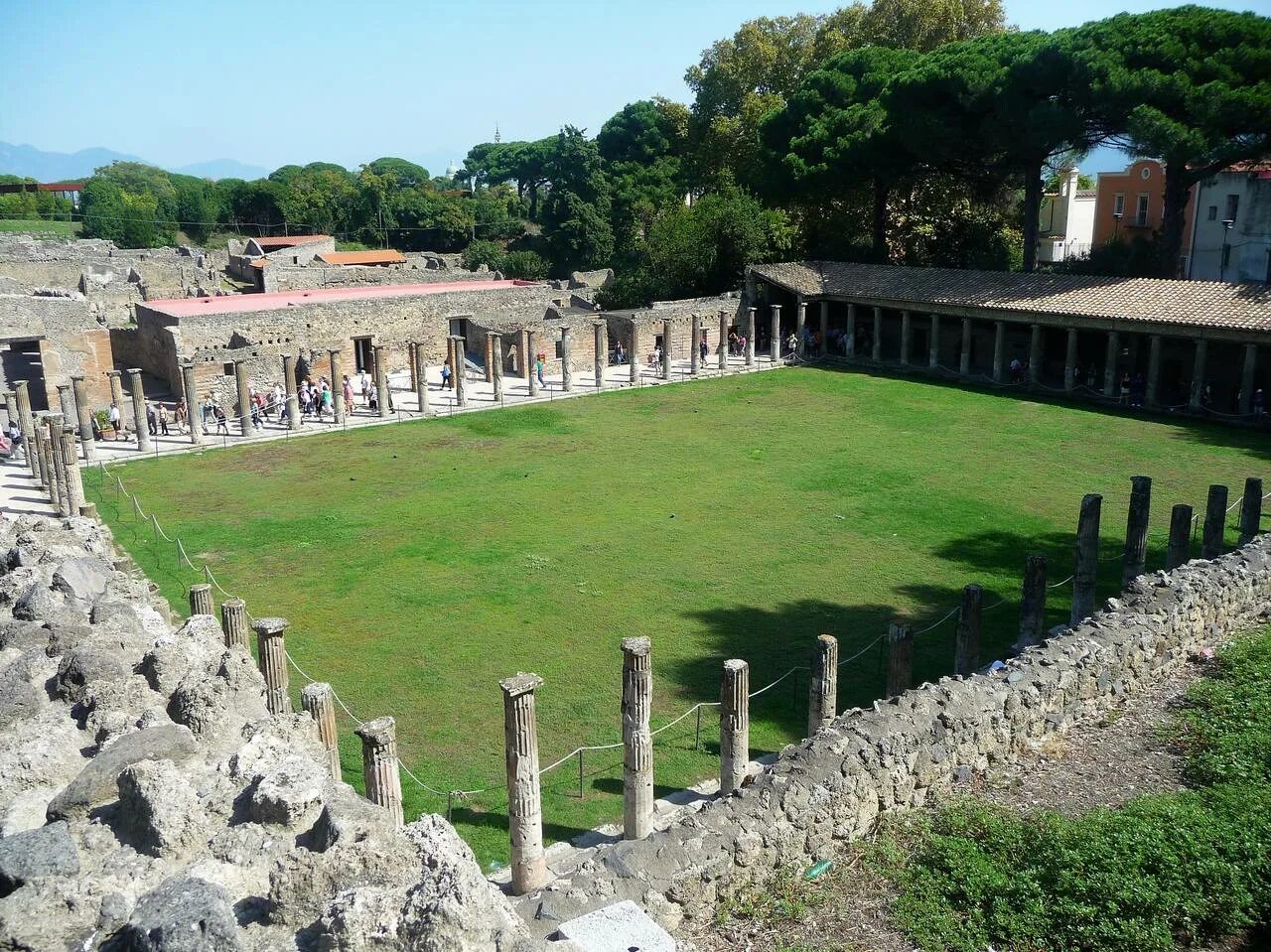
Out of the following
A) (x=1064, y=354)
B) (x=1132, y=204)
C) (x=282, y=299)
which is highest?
(x=1132, y=204)

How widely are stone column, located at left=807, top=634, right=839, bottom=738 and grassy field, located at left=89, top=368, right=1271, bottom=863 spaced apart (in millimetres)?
706

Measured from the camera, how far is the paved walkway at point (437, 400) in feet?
80.2

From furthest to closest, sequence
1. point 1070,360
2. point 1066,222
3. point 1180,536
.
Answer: point 1066,222, point 1070,360, point 1180,536

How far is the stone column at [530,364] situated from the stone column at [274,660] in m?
19.9

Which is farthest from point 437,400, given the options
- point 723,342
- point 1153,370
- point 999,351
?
point 1153,370

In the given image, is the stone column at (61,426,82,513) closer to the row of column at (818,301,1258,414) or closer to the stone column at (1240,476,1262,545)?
the stone column at (1240,476,1262,545)

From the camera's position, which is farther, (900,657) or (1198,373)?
(1198,373)

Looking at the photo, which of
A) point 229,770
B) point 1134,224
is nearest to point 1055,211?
point 1134,224

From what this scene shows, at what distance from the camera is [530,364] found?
30672mm

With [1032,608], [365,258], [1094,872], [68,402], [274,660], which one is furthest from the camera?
[365,258]

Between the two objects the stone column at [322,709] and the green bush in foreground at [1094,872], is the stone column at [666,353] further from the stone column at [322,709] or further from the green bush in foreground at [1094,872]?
the green bush in foreground at [1094,872]

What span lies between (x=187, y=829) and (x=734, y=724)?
5.32m

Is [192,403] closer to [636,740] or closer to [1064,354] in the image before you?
[636,740]

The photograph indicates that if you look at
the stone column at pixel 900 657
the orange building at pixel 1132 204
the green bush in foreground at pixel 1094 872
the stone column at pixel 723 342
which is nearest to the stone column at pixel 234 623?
the stone column at pixel 900 657
